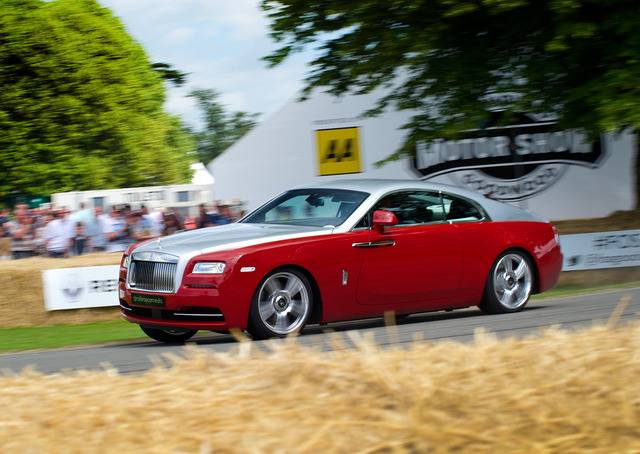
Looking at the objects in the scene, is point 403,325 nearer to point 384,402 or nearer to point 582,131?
point 384,402

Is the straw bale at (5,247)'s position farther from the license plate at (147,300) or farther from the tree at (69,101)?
the tree at (69,101)

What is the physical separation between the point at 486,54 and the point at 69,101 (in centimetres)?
1979

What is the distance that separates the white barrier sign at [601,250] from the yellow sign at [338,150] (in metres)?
9.66

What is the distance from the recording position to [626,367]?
3.84 meters

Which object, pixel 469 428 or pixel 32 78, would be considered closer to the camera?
pixel 469 428

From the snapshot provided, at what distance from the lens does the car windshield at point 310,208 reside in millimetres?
10633

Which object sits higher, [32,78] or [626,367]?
[32,78]

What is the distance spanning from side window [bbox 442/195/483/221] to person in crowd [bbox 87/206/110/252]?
8.28m

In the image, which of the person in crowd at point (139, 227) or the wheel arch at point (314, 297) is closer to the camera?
the wheel arch at point (314, 297)

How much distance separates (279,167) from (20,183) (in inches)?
430

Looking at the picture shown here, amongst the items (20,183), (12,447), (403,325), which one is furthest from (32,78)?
(12,447)

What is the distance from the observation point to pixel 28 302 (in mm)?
15031

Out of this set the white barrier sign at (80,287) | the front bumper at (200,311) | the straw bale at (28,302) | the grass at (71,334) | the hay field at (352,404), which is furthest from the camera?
the white barrier sign at (80,287)

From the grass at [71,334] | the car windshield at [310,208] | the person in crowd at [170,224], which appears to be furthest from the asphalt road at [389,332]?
the person in crowd at [170,224]
